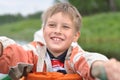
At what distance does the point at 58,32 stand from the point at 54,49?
0.10 m

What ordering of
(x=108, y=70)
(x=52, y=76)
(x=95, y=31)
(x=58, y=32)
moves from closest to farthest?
(x=108, y=70) → (x=52, y=76) → (x=58, y=32) → (x=95, y=31)

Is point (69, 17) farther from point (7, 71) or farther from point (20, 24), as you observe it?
point (20, 24)

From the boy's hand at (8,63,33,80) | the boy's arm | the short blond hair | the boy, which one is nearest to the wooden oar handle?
the boy's arm

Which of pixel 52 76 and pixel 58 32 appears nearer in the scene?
pixel 52 76

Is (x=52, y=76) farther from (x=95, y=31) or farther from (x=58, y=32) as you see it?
(x=95, y=31)

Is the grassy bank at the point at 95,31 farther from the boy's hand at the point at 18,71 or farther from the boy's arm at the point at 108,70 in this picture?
the boy's arm at the point at 108,70

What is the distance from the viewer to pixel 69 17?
83.5 inches

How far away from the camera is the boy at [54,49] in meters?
1.99

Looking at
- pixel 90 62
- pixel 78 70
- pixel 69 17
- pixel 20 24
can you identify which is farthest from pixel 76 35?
pixel 20 24

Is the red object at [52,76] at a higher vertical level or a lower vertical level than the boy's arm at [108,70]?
lower

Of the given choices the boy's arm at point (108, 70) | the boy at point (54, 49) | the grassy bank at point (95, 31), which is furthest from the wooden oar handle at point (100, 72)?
the grassy bank at point (95, 31)

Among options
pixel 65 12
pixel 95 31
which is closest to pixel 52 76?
pixel 65 12

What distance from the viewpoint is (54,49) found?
2.12m

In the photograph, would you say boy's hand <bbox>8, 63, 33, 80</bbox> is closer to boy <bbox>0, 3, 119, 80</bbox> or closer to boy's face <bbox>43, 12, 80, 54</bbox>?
boy <bbox>0, 3, 119, 80</bbox>
